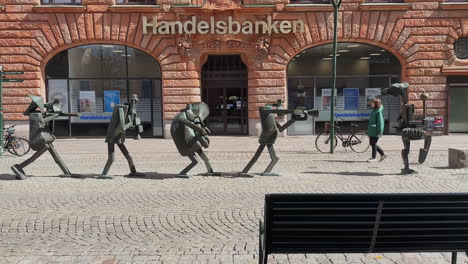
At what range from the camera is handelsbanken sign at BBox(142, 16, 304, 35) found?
1902 centimetres

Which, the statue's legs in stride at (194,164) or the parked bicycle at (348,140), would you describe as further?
the parked bicycle at (348,140)

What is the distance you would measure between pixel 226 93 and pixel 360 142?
824 centimetres

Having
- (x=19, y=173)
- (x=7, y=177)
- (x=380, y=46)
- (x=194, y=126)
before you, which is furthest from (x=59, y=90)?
(x=380, y=46)

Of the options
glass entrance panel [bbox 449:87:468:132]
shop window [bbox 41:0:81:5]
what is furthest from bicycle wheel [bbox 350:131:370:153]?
shop window [bbox 41:0:81:5]

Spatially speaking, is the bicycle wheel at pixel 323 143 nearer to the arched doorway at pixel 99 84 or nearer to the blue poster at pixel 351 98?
the blue poster at pixel 351 98

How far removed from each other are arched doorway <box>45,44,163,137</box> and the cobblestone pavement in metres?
6.56

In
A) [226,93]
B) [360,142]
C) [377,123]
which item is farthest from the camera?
[226,93]

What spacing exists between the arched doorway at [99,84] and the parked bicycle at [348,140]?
8.53 meters

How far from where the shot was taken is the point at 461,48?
19641 mm

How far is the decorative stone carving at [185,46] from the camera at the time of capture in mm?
19188

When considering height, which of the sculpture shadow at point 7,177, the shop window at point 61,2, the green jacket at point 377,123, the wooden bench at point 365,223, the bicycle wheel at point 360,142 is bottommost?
the sculpture shadow at point 7,177

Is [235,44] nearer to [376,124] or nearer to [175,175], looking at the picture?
[376,124]

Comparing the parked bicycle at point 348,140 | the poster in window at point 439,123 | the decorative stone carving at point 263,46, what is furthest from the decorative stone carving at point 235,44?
the poster in window at point 439,123

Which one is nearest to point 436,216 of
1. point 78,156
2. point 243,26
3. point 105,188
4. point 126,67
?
point 105,188
